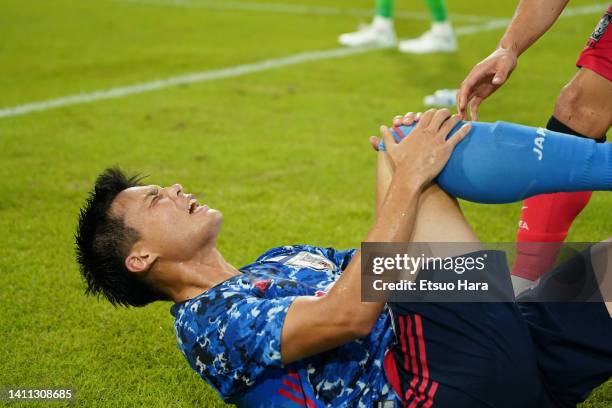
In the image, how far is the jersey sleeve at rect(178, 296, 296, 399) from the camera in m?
2.16

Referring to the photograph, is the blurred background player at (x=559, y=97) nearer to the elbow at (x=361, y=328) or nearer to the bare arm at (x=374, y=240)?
→ the bare arm at (x=374, y=240)

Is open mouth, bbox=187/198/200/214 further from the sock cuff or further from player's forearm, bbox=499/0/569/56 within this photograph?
the sock cuff

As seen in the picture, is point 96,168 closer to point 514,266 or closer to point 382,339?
point 514,266

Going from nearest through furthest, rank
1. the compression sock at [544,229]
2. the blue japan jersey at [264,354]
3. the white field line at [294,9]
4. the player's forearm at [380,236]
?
1. the player's forearm at [380,236]
2. the blue japan jersey at [264,354]
3. the compression sock at [544,229]
4. the white field line at [294,9]

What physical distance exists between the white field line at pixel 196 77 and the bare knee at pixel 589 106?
441 cm

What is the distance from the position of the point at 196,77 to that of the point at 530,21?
189 inches

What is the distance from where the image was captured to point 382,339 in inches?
95.2

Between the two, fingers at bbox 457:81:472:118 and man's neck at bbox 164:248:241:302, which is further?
fingers at bbox 457:81:472:118

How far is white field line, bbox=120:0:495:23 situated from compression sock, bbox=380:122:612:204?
8032 millimetres

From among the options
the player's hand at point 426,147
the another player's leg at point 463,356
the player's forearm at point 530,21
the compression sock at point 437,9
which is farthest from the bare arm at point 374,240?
the compression sock at point 437,9

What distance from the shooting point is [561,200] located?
124 inches

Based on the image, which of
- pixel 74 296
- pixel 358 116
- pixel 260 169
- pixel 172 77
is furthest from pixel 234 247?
pixel 172 77

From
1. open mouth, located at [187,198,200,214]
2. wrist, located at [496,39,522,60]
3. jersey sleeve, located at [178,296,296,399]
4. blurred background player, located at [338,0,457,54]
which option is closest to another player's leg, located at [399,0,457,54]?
blurred background player, located at [338,0,457,54]

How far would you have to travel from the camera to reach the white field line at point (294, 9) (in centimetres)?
1040
